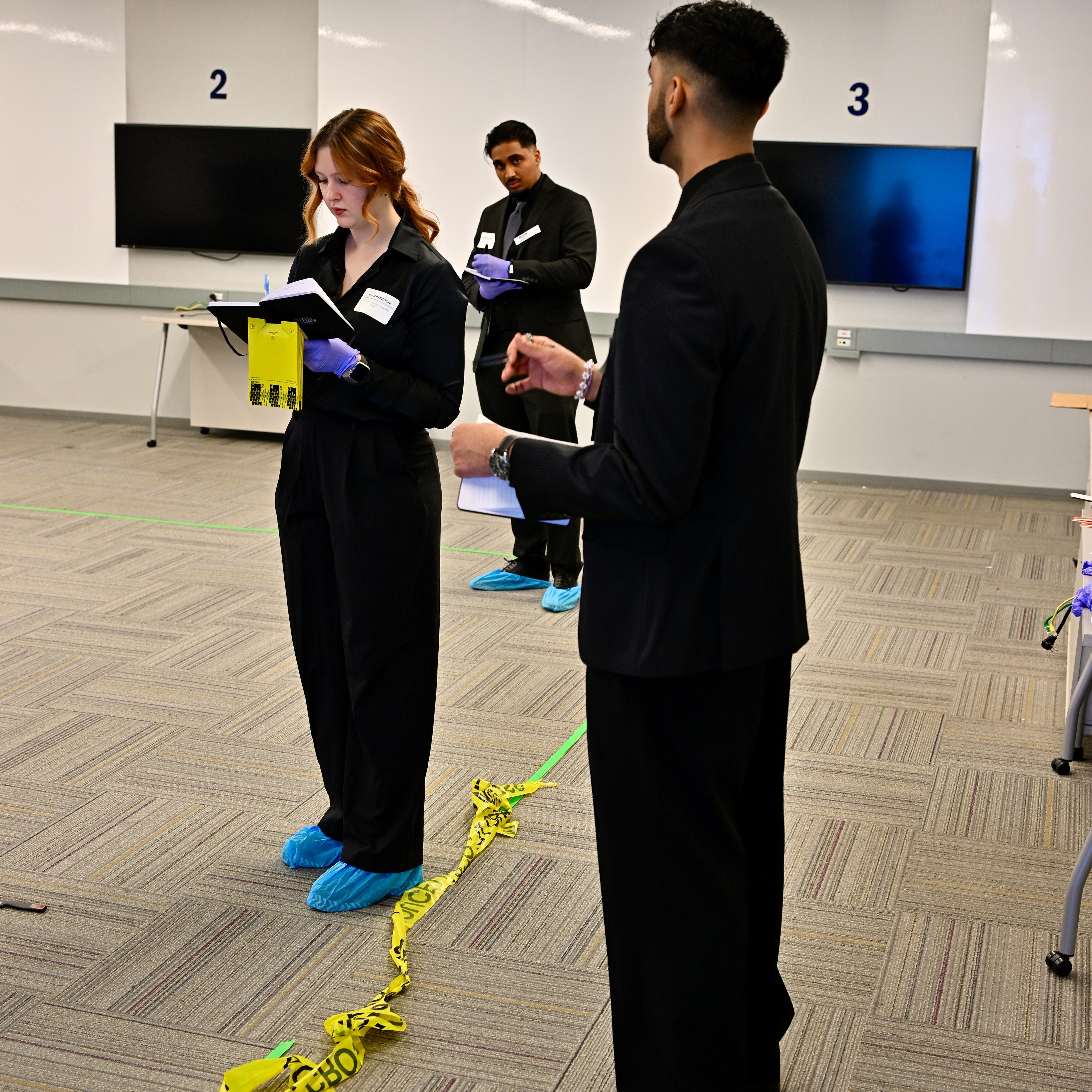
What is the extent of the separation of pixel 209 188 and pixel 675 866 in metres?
7.08

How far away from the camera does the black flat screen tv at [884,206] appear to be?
6594 mm

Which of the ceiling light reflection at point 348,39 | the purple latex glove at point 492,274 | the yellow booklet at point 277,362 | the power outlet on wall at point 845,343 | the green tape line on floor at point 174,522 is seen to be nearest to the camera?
the yellow booklet at point 277,362

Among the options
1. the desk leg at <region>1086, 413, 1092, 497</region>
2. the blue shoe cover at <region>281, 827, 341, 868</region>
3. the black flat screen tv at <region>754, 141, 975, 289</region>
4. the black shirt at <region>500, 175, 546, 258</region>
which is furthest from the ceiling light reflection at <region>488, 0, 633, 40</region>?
the blue shoe cover at <region>281, 827, 341, 868</region>

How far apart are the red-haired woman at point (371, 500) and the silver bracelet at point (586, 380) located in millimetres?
612

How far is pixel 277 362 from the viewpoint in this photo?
219cm

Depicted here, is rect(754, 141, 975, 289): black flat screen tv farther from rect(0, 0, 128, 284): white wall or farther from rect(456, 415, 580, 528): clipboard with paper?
rect(456, 415, 580, 528): clipboard with paper

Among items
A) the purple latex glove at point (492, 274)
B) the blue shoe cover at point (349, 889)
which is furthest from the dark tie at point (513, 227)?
the blue shoe cover at point (349, 889)

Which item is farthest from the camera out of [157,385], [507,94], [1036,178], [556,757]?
[157,385]

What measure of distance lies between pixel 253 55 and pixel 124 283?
1695mm

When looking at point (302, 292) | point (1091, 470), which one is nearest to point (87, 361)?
point (1091, 470)

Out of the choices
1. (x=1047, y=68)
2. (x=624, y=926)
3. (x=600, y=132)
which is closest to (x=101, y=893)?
(x=624, y=926)

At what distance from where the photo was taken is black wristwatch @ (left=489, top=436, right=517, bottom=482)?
1.57 meters

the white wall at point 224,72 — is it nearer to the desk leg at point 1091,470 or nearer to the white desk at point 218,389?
the white desk at point 218,389

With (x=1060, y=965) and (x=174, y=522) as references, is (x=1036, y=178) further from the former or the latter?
(x=1060, y=965)
